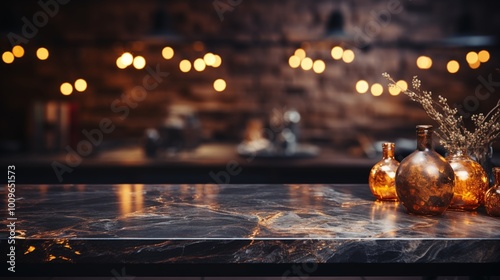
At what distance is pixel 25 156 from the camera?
3855mm

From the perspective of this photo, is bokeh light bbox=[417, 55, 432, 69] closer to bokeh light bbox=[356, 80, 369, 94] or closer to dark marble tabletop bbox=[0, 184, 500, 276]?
bokeh light bbox=[356, 80, 369, 94]

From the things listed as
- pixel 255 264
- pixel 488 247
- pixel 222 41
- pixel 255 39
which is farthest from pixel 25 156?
pixel 488 247

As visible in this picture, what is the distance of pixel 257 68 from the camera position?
4.90m

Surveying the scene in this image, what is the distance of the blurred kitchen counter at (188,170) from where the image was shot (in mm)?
3576

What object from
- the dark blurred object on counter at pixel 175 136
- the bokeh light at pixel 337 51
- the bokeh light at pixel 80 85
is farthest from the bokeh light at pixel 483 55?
the bokeh light at pixel 80 85

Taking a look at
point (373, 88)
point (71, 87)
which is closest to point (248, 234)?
point (373, 88)

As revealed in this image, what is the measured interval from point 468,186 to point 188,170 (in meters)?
2.39

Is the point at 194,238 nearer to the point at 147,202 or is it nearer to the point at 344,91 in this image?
the point at 147,202

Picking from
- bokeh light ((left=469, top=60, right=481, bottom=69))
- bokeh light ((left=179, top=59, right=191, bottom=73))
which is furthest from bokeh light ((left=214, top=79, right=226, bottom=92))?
bokeh light ((left=469, top=60, right=481, bottom=69))

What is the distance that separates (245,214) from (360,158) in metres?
2.59

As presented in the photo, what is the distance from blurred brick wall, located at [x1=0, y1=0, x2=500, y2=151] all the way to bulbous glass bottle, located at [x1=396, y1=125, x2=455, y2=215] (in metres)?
3.38

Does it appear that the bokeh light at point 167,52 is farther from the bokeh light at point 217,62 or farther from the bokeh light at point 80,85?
the bokeh light at point 80,85

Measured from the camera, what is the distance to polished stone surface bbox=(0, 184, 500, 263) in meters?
1.22

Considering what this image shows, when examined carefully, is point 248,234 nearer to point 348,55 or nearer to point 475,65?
point 348,55
